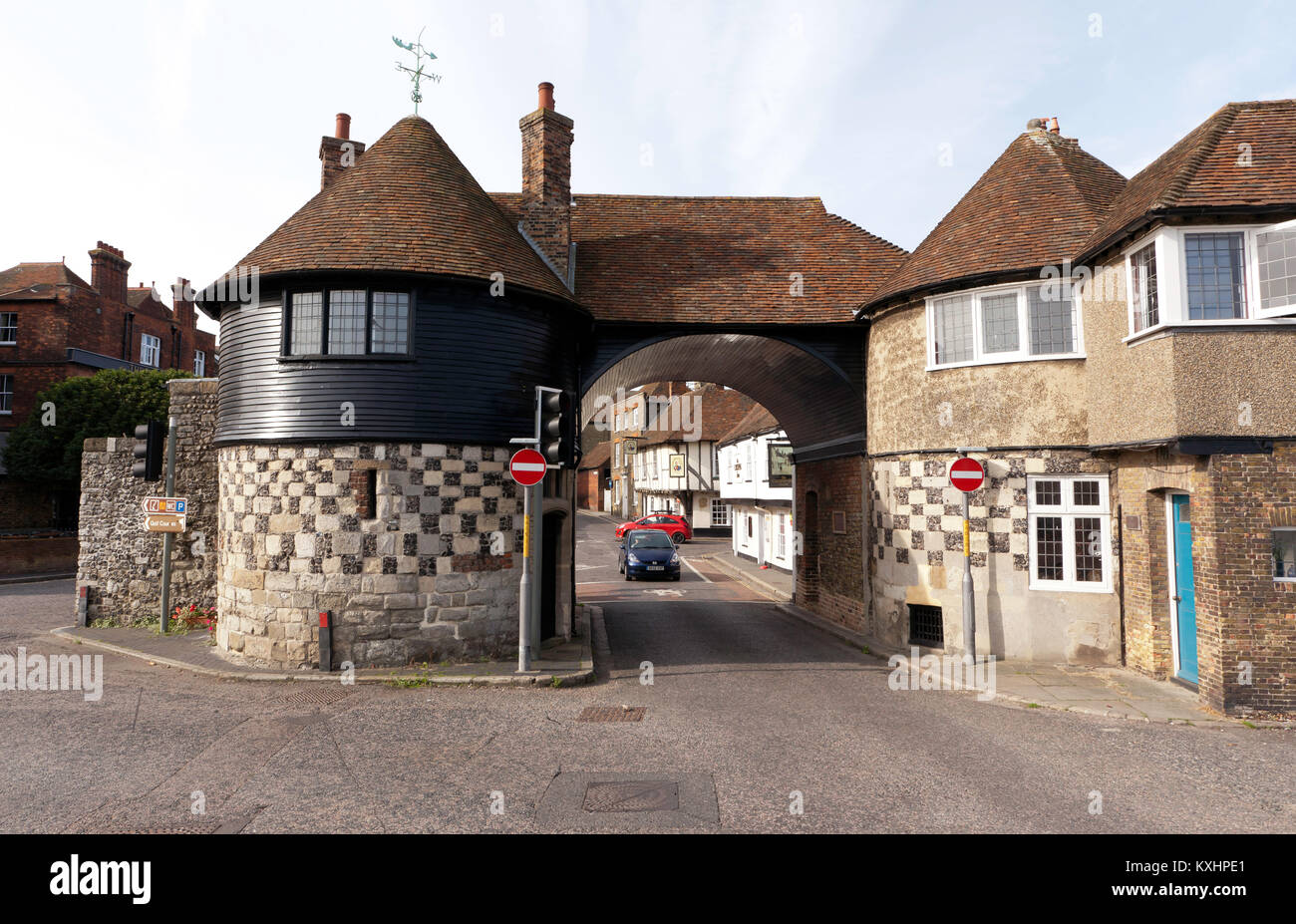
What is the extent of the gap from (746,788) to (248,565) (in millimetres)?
9241

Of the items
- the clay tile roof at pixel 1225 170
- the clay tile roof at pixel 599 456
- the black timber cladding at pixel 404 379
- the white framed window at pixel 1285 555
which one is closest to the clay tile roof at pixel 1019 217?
the clay tile roof at pixel 1225 170

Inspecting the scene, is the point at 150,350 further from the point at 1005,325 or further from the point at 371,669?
the point at 1005,325

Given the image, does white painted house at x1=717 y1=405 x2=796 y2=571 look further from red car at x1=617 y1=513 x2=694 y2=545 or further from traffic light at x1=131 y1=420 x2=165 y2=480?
traffic light at x1=131 y1=420 x2=165 y2=480

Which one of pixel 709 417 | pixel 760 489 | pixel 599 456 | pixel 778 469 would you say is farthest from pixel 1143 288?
pixel 599 456

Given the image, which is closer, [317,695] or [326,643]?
[317,695]

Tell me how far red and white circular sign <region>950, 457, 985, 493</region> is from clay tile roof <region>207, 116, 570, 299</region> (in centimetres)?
761

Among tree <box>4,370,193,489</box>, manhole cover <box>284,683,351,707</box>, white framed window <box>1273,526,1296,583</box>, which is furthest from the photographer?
tree <box>4,370,193,489</box>

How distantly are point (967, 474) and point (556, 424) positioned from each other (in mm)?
6871

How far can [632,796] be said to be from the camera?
655 centimetres

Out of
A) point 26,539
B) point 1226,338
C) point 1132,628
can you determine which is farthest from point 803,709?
point 26,539

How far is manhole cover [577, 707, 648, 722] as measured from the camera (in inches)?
356

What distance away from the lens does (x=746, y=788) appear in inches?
262

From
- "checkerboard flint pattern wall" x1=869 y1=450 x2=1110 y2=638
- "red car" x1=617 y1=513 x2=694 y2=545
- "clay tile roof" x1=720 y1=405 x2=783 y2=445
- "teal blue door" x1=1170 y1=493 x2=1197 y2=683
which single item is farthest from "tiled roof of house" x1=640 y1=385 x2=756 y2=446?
"teal blue door" x1=1170 y1=493 x2=1197 y2=683
